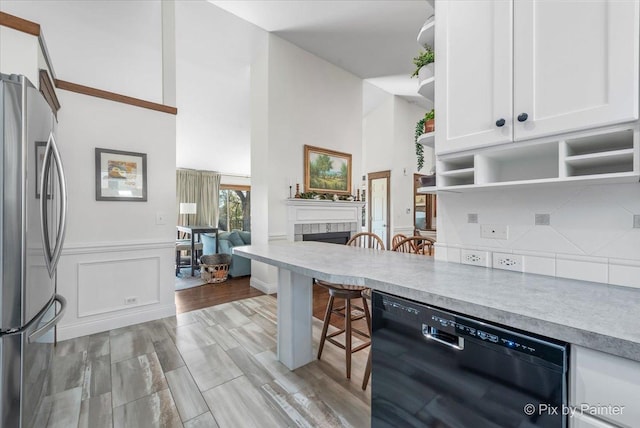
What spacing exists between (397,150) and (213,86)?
3965 millimetres

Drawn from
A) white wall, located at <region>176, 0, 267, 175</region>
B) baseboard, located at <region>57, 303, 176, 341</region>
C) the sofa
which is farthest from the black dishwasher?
white wall, located at <region>176, 0, 267, 175</region>

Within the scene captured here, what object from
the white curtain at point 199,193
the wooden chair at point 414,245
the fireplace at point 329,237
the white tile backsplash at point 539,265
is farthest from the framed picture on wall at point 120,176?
the white curtain at point 199,193

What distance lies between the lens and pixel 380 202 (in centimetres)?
641

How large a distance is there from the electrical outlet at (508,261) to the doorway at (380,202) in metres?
4.67

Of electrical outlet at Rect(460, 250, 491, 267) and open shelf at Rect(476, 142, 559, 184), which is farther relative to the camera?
electrical outlet at Rect(460, 250, 491, 267)

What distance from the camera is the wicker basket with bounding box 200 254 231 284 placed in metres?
4.50

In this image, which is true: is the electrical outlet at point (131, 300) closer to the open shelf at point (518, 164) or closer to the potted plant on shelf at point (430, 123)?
the potted plant on shelf at point (430, 123)

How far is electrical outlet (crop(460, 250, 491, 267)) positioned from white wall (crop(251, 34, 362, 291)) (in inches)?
112

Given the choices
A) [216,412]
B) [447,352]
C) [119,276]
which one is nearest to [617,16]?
Answer: [447,352]

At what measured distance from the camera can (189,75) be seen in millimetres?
4930

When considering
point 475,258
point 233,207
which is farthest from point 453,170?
point 233,207

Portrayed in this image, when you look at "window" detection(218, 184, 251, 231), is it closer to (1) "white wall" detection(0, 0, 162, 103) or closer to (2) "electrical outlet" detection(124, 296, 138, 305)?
(1) "white wall" detection(0, 0, 162, 103)

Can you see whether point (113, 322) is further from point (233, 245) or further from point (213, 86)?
point (213, 86)

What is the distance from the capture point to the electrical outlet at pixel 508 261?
139 cm
